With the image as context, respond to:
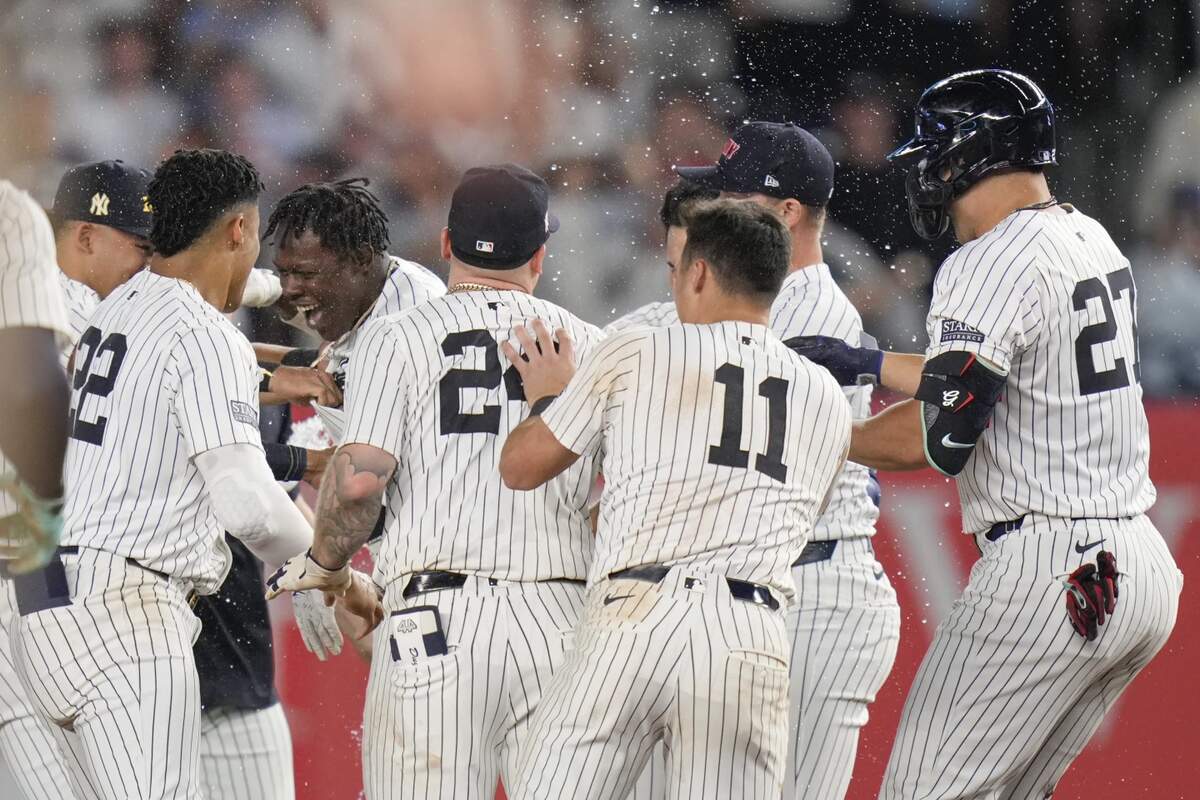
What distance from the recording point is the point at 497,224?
3.64 meters

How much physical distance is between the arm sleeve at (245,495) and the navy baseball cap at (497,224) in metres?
0.66

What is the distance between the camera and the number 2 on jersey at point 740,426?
10.7ft

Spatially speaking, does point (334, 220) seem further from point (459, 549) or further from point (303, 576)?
point (459, 549)

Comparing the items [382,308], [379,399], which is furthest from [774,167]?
[379,399]

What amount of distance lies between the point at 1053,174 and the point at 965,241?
4.57 meters

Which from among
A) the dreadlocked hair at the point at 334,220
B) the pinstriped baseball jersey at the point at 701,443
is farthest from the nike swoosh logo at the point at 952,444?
the dreadlocked hair at the point at 334,220

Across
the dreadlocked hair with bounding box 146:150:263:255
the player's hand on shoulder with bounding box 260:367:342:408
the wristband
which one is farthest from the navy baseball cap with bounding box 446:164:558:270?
the player's hand on shoulder with bounding box 260:367:342:408

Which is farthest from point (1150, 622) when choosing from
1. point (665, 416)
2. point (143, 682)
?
point (143, 682)

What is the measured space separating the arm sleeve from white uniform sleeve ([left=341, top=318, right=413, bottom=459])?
0.81 ft

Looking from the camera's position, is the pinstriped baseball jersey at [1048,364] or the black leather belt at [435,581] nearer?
the black leather belt at [435,581]

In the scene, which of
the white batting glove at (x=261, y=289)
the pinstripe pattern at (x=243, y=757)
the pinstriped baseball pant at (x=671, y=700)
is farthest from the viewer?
the white batting glove at (x=261, y=289)

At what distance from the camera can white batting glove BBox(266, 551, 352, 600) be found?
362 centimetres

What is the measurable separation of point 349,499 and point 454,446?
250 millimetres

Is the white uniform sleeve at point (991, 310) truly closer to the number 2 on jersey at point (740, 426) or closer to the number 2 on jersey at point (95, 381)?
the number 2 on jersey at point (740, 426)
